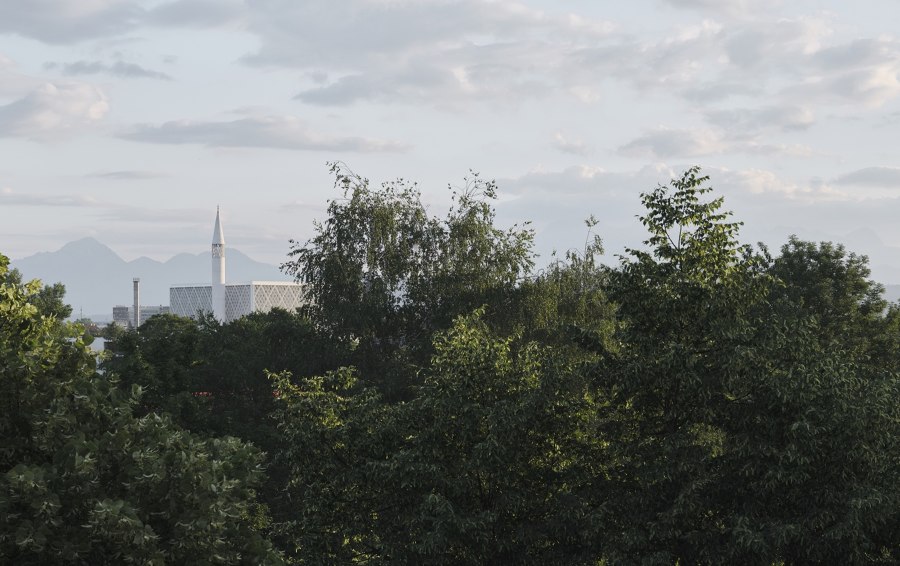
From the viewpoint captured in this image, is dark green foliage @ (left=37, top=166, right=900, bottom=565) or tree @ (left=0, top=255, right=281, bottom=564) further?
dark green foliage @ (left=37, top=166, right=900, bottom=565)

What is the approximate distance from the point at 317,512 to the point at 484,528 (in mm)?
5204

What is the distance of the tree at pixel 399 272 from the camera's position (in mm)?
45031

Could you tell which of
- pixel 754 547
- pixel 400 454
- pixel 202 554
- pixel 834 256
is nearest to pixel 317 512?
pixel 400 454

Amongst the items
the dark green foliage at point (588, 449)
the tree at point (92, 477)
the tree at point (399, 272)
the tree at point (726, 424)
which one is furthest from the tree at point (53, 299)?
the tree at point (726, 424)

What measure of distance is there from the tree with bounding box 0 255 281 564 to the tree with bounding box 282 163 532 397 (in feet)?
82.5

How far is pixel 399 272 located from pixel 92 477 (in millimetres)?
29293

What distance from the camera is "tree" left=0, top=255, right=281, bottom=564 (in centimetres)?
1655

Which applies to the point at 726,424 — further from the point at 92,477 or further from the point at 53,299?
the point at 53,299

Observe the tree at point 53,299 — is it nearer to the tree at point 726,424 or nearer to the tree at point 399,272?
the tree at point 399,272

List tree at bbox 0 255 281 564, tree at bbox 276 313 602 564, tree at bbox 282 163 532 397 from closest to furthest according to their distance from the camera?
tree at bbox 0 255 281 564 < tree at bbox 276 313 602 564 < tree at bbox 282 163 532 397

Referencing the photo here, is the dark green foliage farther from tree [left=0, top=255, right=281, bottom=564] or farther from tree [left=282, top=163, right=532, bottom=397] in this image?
tree [left=282, top=163, right=532, bottom=397]

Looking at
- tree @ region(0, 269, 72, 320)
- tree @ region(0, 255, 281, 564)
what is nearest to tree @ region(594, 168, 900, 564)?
tree @ region(0, 255, 281, 564)

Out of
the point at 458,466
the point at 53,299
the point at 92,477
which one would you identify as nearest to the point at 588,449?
the point at 458,466

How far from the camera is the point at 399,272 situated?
151 feet
